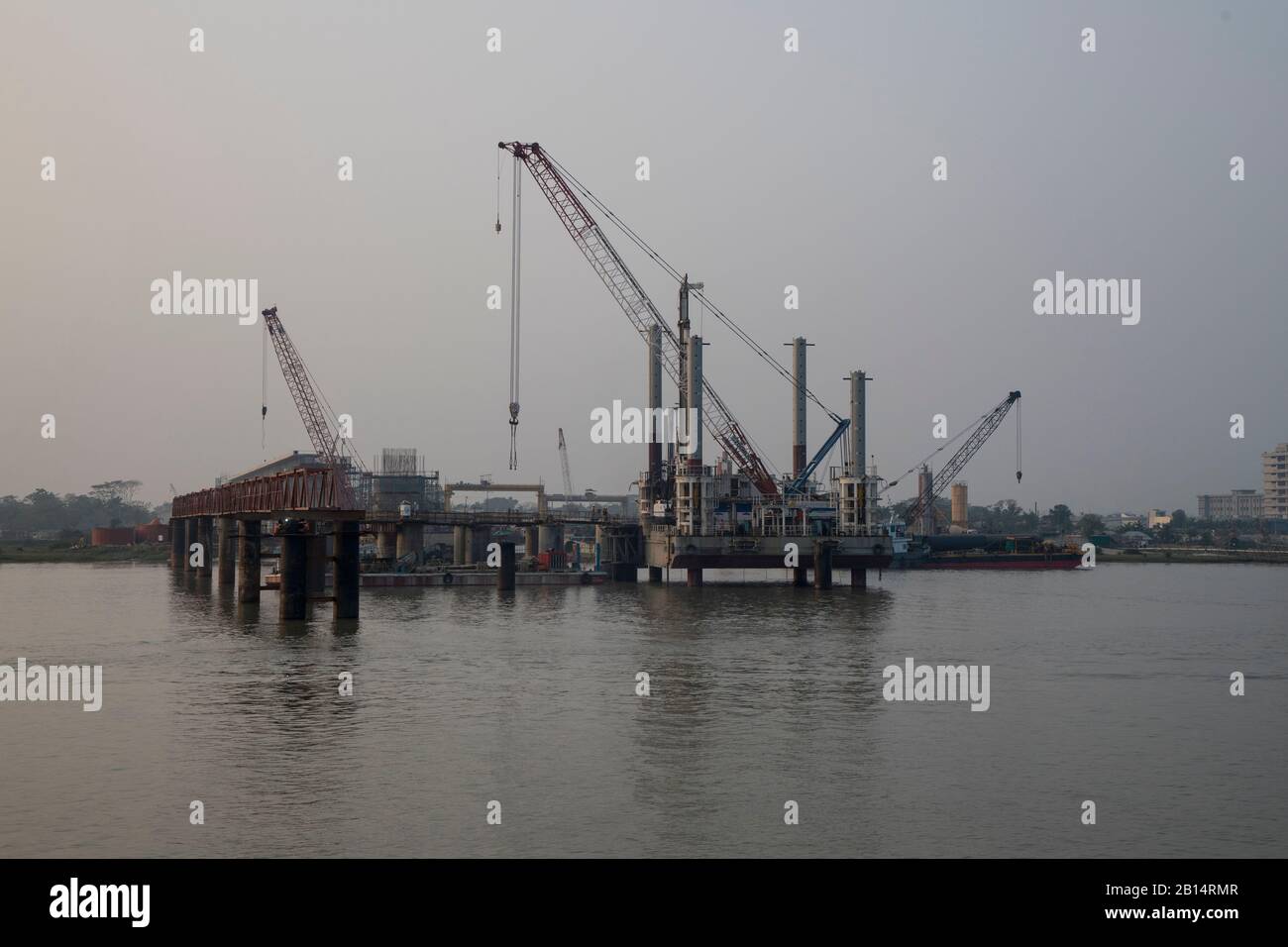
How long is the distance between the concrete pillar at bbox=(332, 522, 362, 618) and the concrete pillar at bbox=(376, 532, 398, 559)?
68.0m

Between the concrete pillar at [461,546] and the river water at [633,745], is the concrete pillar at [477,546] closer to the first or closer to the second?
the concrete pillar at [461,546]

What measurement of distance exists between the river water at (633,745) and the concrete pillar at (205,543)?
207 feet

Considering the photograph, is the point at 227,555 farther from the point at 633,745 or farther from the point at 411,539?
the point at 633,745

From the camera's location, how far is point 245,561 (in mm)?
82250

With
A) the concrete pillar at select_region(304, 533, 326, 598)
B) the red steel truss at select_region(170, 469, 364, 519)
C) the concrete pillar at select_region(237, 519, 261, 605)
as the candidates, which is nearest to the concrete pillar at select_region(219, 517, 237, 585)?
the red steel truss at select_region(170, 469, 364, 519)

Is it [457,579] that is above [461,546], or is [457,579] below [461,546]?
below

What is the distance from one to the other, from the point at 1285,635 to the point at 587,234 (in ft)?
244

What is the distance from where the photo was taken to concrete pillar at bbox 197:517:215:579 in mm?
135250

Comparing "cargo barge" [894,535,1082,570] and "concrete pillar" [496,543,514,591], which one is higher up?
"concrete pillar" [496,543,514,591]

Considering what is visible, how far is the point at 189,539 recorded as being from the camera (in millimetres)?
146375

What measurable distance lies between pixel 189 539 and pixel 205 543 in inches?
261

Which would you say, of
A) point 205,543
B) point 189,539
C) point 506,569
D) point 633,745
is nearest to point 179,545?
point 189,539

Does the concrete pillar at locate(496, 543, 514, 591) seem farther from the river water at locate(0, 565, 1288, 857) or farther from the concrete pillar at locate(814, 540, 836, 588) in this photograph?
the river water at locate(0, 565, 1288, 857)
